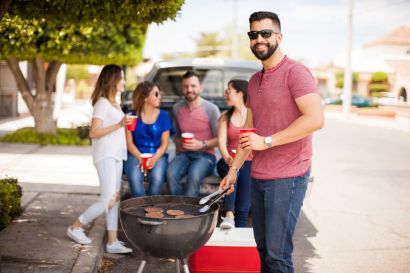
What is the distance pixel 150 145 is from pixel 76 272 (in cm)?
196

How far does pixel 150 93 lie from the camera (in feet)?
20.7

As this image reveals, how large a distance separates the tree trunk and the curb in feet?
29.1

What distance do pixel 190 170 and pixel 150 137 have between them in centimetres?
62

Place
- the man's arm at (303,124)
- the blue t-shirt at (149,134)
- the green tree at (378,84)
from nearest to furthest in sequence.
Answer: the man's arm at (303,124) → the blue t-shirt at (149,134) → the green tree at (378,84)

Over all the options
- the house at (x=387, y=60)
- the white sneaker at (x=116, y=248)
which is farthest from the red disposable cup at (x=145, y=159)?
the house at (x=387, y=60)

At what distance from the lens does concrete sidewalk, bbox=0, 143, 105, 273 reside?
509cm

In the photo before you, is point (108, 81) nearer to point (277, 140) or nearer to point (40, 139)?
point (277, 140)

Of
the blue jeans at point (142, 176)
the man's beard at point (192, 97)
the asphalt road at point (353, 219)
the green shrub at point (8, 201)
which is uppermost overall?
the man's beard at point (192, 97)

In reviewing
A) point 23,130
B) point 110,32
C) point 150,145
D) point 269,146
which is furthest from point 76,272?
point 23,130

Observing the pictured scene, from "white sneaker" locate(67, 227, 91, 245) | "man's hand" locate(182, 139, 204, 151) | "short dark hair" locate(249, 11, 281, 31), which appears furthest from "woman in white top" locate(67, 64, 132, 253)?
"short dark hair" locate(249, 11, 281, 31)

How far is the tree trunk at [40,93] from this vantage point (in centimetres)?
1448

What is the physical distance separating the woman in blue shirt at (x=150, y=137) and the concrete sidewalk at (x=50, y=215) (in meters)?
0.85

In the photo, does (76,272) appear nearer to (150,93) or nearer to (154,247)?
(154,247)

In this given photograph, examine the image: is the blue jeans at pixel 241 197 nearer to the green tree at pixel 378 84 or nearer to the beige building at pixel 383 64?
the beige building at pixel 383 64
